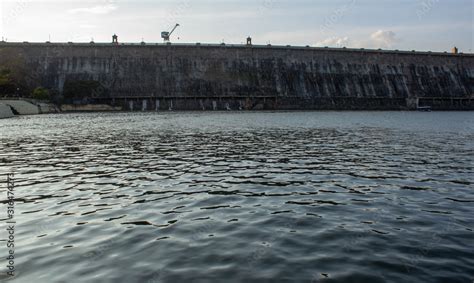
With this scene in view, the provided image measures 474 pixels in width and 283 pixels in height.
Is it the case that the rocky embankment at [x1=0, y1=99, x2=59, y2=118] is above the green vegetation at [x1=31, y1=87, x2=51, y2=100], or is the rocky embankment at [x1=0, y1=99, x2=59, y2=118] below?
below

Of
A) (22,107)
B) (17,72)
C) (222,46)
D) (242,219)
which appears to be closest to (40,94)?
(22,107)

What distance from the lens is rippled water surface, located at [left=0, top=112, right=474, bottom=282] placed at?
26.7 feet

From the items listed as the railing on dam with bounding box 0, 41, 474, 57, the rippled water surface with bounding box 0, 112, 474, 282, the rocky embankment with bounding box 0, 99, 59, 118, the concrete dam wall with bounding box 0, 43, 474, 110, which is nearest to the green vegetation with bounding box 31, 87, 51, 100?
the rocky embankment with bounding box 0, 99, 59, 118

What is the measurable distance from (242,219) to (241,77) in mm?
107990

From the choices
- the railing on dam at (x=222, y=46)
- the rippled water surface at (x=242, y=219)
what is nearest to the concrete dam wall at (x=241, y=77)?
the railing on dam at (x=222, y=46)

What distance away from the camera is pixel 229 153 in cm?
2570

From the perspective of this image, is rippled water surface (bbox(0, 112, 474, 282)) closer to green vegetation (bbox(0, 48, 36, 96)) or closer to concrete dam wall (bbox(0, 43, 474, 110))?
green vegetation (bbox(0, 48, 36, 96))

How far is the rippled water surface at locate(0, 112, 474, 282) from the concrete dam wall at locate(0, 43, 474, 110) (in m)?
87.8

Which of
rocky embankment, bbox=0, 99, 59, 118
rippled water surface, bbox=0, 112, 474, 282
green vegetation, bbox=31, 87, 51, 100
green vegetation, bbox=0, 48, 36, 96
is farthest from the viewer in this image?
green vegetation, bbox=0, 48, 36, 96

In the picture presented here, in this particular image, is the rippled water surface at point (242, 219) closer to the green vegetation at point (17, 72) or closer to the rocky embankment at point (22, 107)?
the rocky embankment at point (22, 107)

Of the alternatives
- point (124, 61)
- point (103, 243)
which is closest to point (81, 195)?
point (103, 243)

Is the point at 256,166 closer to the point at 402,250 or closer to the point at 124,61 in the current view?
the point at 402,250

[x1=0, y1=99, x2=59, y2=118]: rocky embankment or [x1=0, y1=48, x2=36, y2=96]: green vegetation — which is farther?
[x1=0, y1=48, x2=36, y2=96]: green vegetation

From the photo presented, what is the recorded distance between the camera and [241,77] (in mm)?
117625
